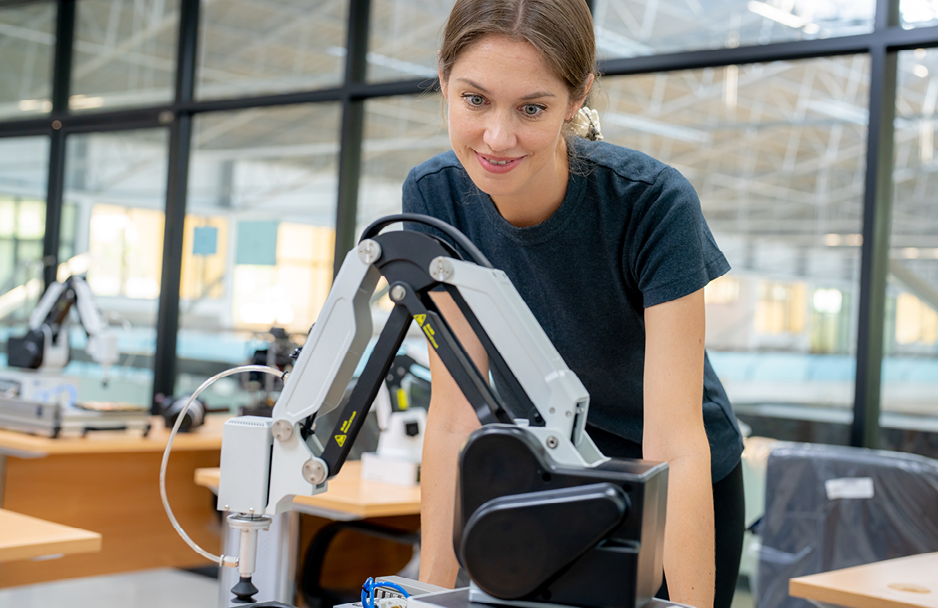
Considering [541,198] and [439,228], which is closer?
[439,228]

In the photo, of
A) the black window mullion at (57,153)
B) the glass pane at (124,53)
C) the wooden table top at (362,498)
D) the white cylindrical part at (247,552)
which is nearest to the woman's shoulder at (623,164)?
the white cylindrical part at (247,552)

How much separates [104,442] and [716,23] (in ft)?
9.39

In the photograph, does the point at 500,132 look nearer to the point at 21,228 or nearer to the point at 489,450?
the point at 489,450

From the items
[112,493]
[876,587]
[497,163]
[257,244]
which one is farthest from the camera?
[257,244]

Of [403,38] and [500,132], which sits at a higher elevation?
[403,38]

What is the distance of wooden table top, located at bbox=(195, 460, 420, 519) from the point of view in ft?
8.41

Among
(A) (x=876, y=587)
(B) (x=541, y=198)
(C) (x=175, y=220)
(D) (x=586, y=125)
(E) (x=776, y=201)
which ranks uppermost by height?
(E) (x=776, y=201)

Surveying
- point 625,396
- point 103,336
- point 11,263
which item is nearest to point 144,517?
point 103,336

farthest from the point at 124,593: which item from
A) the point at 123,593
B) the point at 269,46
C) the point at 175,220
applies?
the point at 269,46

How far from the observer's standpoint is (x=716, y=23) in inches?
140

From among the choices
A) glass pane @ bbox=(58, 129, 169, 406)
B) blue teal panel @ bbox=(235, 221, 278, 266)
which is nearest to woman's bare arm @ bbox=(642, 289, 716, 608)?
blue teal panel @ bbox=(235, 221, 278, 266)

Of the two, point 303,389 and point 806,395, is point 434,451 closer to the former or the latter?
point 303,389

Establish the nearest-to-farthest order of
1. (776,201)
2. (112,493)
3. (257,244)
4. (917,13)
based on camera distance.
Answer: (917,13) < (112,493) < (776,201) < (257,244)

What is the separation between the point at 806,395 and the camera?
3.50m
